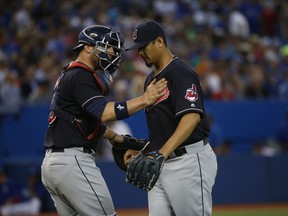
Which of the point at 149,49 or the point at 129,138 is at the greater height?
the point at 149,49

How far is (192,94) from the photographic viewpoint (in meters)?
5.64

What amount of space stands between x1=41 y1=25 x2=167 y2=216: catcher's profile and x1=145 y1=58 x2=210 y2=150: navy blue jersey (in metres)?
0.09

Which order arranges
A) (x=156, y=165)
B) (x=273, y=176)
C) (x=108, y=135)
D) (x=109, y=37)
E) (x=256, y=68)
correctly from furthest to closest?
1. (x=256, y=68)
2. (x=273, y=176)
3. (x=108, y=135)
4. (x=109, y=37)
5. (x=156, y=165)

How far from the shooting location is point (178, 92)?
223 inches

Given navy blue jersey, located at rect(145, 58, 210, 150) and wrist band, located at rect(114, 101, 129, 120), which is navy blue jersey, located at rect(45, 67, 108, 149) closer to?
wrist band, located at rect(114, 101, 129, 120)

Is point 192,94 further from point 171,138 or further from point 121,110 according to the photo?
point 121,110

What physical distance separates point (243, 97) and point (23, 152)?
4.60 metres

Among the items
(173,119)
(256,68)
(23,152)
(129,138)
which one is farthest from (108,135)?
(256,68)

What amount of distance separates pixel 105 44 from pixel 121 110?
1.89 feet

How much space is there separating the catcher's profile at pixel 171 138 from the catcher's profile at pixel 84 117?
153mm

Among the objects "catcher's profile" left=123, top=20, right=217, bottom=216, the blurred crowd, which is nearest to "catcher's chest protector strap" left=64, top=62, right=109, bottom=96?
"catcher's profile" left=123, top=20, right=217, bottom=216

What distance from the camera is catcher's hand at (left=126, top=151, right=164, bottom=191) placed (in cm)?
549

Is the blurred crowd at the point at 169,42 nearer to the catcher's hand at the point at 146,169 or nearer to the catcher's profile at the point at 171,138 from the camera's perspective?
the catcher's profile at the point at 171,138

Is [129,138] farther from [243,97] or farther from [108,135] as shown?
[243,97]
